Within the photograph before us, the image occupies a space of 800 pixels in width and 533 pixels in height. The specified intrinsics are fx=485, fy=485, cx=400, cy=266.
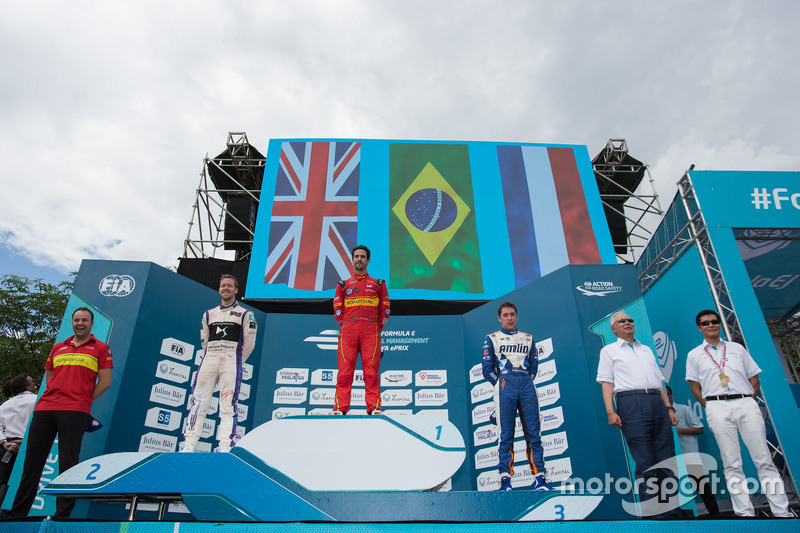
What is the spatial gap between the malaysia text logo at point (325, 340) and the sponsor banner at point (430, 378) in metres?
1.28

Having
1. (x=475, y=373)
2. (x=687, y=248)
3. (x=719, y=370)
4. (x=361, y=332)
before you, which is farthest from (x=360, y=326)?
(x=687, y=248)

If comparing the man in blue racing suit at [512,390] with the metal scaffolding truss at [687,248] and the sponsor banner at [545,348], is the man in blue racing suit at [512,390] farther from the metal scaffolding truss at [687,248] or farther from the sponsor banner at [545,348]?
the metal scaffolding truss at [687,248]

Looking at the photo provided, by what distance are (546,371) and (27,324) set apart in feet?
49.5

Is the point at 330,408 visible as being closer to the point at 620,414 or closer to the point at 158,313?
the point at 158,313

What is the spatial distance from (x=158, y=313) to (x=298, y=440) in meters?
3.49

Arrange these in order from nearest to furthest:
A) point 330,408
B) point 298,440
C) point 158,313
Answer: point 298,440, point 158,313, point 330,408

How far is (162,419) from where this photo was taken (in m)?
5.58

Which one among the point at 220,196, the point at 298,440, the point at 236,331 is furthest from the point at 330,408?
the point at 220,196

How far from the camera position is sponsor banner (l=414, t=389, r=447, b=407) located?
6.66m

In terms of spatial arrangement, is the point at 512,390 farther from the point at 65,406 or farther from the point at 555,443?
the point at 65,406

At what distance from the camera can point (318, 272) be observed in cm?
873

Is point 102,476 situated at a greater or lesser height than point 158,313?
lesser

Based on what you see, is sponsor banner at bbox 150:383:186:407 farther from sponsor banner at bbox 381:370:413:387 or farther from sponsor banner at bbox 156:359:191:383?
sponsor banner at bbox 381:370:413:387

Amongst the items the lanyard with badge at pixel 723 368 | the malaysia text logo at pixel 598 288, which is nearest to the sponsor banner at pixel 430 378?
the malaysia text logo at pixel 598 288
